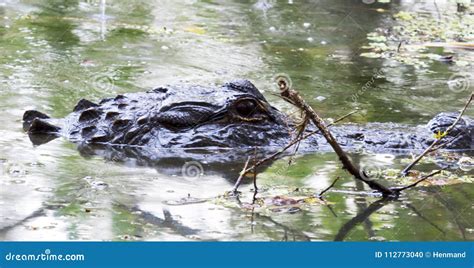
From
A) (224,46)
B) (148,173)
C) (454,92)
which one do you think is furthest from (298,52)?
(148,173)

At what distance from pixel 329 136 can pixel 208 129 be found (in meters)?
2.17

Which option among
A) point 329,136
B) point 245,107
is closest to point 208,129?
point 245,107

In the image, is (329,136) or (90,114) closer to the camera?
(329,136)

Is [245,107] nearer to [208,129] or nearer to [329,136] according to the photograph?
[208,129]

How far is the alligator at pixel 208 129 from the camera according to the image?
855 cm

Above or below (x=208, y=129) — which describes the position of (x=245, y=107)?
above

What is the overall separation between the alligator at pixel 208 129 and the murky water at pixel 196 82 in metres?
0.33

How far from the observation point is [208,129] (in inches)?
341

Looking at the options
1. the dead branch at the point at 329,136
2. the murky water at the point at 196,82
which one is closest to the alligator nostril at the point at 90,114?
the murky water at the point at 196,82

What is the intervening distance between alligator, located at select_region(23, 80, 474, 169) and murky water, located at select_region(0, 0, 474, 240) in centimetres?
33

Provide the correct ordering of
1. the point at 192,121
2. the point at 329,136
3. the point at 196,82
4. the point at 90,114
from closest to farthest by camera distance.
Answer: the point at 329,136 < the point at 192,121 < the point at 90,114 < the point at 196,82

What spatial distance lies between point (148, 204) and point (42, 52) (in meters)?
6.19

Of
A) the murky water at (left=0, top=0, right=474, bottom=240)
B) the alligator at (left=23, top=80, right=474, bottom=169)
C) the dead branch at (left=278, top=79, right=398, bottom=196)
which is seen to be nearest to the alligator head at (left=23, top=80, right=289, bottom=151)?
the alligator at (left=23, top=80, right=474, bottom=169)

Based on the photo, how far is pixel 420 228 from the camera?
6406 mm
